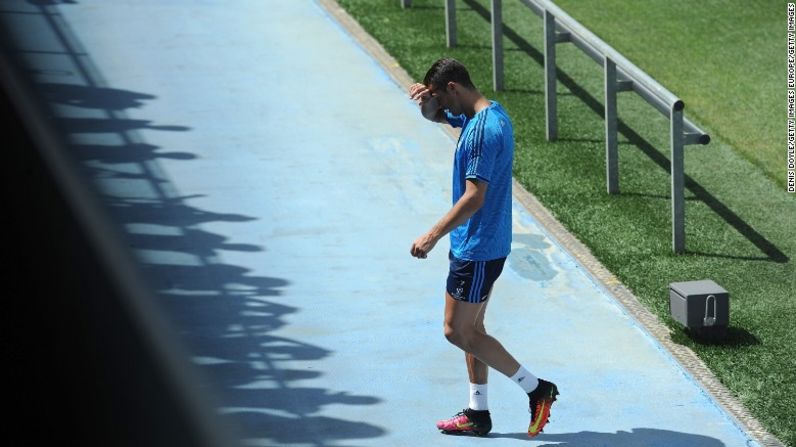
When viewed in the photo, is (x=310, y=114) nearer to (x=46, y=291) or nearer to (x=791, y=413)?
→ (x=46, y=291)

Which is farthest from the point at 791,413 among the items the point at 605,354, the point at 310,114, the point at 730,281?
the point at 310,114

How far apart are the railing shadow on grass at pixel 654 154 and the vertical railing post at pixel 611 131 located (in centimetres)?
62

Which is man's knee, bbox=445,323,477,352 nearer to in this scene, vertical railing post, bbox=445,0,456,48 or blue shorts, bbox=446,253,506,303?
blue shorts, bbox=446,253,506,303

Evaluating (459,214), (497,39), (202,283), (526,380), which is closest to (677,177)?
(526,380)

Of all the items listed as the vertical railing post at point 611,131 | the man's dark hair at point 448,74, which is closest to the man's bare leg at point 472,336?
the man's dark hair at point 448,74

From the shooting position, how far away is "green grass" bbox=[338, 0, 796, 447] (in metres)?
8.41

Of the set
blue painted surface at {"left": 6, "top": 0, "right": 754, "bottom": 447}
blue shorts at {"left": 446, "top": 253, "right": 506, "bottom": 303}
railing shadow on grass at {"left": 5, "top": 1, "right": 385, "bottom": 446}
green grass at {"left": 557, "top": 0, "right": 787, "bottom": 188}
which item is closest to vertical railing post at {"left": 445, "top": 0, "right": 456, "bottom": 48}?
blue painted surface at {"left": 6, "top": 0, "right": 754, "bottom": 447}

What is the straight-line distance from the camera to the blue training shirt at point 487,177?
268 inches

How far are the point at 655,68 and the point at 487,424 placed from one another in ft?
21.4

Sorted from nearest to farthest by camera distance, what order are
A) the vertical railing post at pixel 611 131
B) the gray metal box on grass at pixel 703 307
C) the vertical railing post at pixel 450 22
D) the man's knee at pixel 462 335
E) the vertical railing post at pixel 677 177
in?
the man's knee at pixel 462 335
the gray metal box on grass at pixel 703 307
the vertical railing post at pixel 677 177
the vertical railing post at pixel 611 131
the vertical railing post at pixel 450 22

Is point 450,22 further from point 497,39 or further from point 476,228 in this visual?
point 476,228

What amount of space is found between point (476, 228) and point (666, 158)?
4531 millimetres

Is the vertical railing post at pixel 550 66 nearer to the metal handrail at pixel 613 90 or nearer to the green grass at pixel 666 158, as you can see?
the metal handrail at pixel 613 90

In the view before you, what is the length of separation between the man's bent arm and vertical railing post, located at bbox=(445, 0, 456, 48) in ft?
22.3
